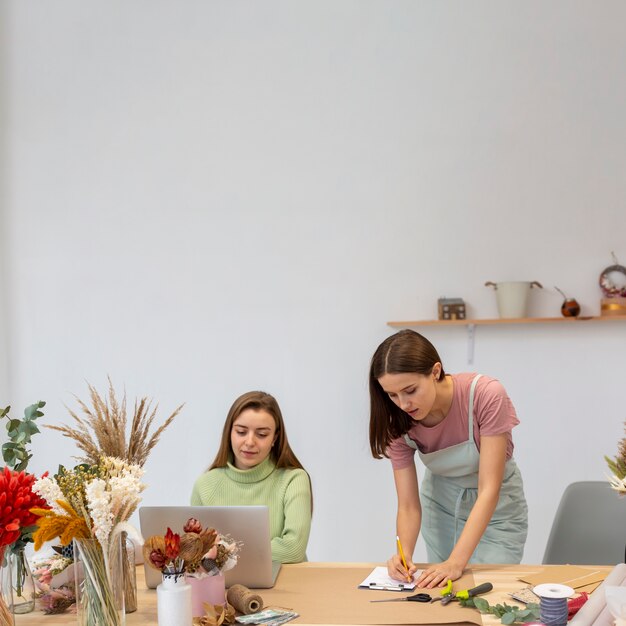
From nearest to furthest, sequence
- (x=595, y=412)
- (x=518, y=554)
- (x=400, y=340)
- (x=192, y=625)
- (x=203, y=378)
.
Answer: (x=192, y=625)
(x=400, y=340)
(x=518, y=554)
(x=595, y=412)
(x=203, y=378)

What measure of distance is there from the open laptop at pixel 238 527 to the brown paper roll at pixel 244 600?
115 millimetres

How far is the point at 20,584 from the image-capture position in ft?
5.77

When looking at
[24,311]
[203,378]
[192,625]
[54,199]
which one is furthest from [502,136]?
[192,625]

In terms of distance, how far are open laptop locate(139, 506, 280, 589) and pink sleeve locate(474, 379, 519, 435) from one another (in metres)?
0.69

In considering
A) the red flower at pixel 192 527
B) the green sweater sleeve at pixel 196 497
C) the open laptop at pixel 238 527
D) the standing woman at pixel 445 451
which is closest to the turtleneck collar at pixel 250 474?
the green sweater sleeve at pixel 196 497

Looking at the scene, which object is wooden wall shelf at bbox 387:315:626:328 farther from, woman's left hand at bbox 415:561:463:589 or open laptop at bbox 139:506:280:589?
open laptop at bbox 139:506:280:589

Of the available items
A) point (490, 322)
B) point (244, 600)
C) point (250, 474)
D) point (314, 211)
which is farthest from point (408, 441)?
point (314, 211)

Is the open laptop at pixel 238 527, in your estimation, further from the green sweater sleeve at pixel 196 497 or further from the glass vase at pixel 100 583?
the green sweater sleeve at pixel 196 497

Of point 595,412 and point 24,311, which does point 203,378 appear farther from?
point 595,412

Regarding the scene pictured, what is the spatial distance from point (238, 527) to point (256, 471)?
2.00 feet

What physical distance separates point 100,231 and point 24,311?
0.54 m

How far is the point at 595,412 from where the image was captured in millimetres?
3500

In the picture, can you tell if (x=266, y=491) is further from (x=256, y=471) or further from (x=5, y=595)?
(x=5, y=595)

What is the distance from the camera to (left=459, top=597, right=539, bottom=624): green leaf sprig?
1641 millimetres
